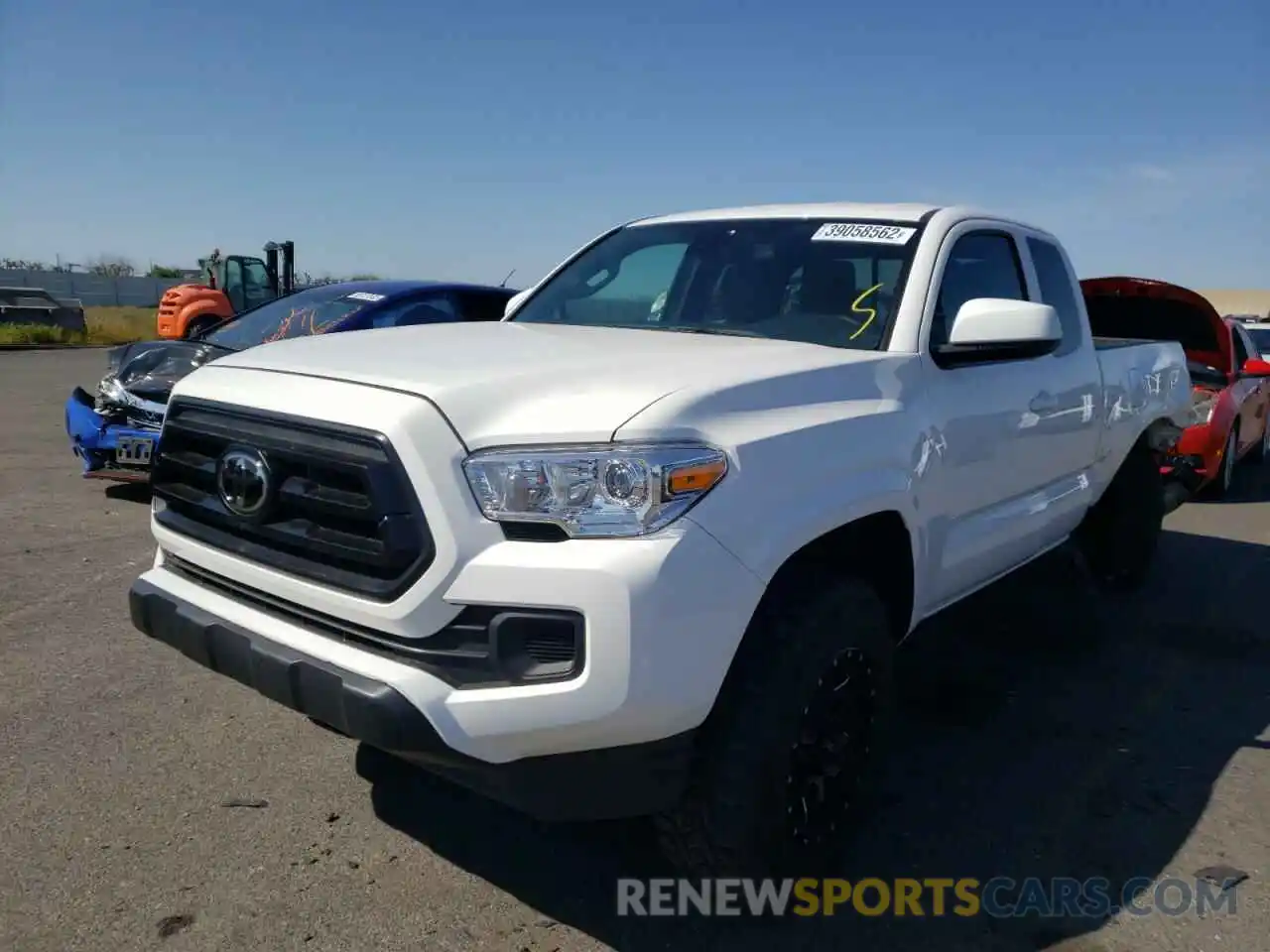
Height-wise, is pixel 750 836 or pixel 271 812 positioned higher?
pixel 750 836

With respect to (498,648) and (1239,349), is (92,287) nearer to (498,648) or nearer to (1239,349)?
(1239,349)

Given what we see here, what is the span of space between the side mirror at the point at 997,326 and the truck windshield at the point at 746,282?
0.72 feet

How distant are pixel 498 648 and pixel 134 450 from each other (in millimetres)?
5202

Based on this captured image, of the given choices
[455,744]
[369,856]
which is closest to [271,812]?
[369,856]

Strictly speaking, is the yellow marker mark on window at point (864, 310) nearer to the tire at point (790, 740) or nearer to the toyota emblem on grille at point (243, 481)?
the tire at point (790, 740)

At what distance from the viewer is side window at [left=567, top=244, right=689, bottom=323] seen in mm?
3865

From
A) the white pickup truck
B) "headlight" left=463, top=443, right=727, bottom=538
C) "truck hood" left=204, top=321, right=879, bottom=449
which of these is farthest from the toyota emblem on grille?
"headlight" left=463, top=443, right=727, bottom=538

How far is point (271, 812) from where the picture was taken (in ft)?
9.84

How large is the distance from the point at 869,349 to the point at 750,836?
1.48 metres

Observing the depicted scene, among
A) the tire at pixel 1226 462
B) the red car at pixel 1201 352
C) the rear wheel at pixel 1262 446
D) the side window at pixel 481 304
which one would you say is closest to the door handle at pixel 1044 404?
the side window at pixel 481 304

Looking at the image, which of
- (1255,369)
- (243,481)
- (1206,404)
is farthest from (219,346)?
(1255,369)

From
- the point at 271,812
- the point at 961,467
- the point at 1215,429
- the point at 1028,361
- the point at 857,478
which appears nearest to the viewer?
the point at 857,478

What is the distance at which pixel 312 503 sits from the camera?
2.37 meters

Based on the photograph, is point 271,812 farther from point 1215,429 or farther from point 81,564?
point 1215,429
